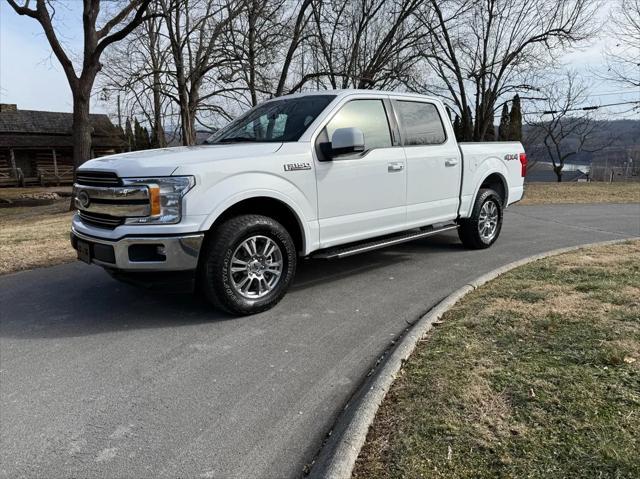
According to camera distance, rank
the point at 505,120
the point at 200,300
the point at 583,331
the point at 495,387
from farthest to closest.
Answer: the point at 505,120 → the point at 200,300 → the point at 583,331 → the point at 495,387

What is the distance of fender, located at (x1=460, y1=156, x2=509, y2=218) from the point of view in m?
6.66

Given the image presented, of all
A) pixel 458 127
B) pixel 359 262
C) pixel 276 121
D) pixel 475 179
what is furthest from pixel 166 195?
pixel 458 127

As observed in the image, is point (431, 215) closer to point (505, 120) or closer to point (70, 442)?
point (70, 442)

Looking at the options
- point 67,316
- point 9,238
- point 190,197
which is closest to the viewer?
point 190,197

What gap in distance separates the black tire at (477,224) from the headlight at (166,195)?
4190mm

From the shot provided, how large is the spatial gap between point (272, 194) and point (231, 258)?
2.25ft

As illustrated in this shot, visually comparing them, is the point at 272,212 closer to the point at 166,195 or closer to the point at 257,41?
the point at 166,195

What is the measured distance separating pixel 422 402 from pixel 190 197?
2394mm

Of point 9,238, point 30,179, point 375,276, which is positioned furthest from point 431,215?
point 30,179

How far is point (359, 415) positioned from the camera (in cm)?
275

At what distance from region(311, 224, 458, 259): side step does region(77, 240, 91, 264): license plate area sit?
2069 mm

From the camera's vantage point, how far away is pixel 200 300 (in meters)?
5.04

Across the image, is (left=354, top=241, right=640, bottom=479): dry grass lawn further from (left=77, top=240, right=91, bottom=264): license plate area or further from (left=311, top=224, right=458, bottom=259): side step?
(left=77, top=240, right=91, bottom=264): license plate area

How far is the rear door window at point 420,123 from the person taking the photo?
19.1 ft
